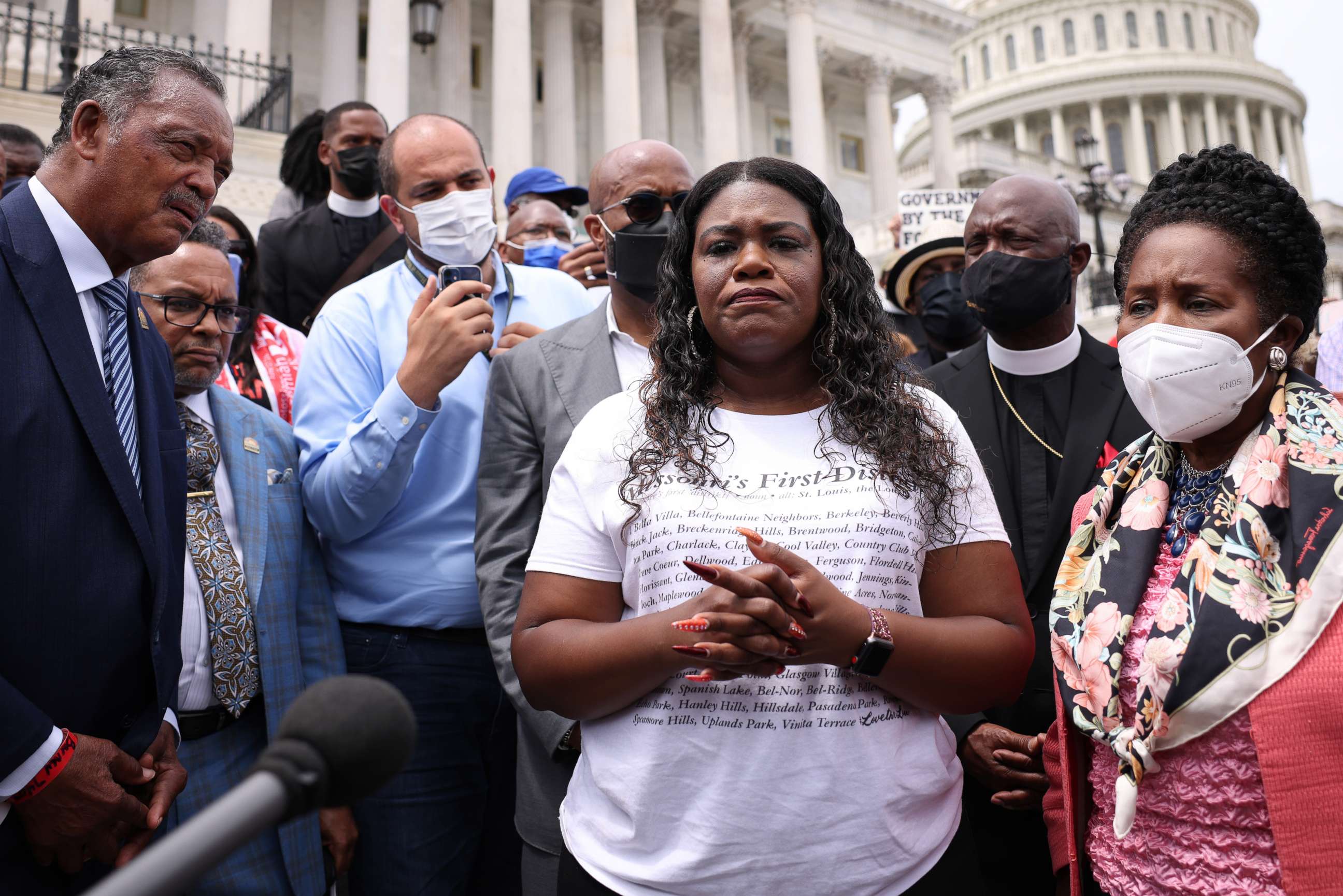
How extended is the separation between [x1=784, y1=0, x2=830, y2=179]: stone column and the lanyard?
28141 mm

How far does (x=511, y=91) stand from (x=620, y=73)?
3.42 m

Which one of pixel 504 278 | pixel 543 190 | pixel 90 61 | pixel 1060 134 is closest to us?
pixel 504 278

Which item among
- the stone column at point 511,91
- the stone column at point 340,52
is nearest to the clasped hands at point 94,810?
the stone column at point 511,91

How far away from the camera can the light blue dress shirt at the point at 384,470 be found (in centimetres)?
330

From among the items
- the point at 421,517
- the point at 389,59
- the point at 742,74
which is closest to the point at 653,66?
the point at 742,74

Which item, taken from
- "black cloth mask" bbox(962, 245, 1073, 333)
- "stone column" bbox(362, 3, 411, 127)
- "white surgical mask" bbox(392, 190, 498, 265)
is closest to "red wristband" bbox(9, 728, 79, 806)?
"white surgical mask" bbox(392, 190, 498, 265)

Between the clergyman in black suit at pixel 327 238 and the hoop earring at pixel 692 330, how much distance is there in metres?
3.23

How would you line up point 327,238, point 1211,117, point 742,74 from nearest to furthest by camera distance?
point 327,238 < point 742,74 < point 1211,117

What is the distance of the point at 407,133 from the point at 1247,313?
122 inches

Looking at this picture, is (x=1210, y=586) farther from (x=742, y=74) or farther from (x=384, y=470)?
(x=742, y=74)

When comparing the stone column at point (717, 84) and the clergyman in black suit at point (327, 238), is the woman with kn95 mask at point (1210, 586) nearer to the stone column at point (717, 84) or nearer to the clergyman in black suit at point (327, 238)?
the clergyman in black suit at point (327, 238)

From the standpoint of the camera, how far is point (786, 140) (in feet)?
128

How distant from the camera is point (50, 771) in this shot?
2291 millimetres

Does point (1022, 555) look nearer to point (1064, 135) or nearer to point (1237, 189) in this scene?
point (1237, 189)
